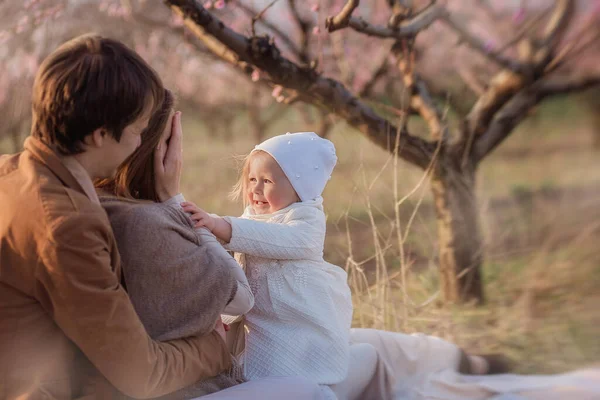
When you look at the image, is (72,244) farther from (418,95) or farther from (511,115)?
(511,115)

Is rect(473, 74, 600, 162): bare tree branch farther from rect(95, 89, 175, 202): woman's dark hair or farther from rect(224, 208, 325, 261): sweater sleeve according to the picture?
rect(95, 89, 175, 202): woman's dark hair

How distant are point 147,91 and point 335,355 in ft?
2.65

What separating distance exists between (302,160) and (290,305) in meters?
0.37

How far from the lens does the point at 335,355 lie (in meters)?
1.78

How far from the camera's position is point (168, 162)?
1.59 m

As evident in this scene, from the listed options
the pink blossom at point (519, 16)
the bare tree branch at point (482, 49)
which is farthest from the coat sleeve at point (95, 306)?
the pink blossom at point (519, 16)

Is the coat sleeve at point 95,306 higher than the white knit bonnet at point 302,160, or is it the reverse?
the white knit bonnet at point 302,160

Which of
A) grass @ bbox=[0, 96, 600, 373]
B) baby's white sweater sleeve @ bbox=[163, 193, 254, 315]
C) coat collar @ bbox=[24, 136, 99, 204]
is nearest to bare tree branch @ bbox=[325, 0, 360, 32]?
grass @ bbox=[0, 96, 600, 373]

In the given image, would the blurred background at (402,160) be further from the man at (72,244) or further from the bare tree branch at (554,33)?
the man at (72,244)

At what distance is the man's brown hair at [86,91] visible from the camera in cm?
128

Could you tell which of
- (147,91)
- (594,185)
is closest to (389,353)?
(147,91)

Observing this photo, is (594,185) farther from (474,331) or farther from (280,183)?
(280,183)

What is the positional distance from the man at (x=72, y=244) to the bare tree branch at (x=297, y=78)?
1.49 metres

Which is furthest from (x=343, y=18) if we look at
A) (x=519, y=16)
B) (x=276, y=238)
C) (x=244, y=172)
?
(x=519, y=16)
